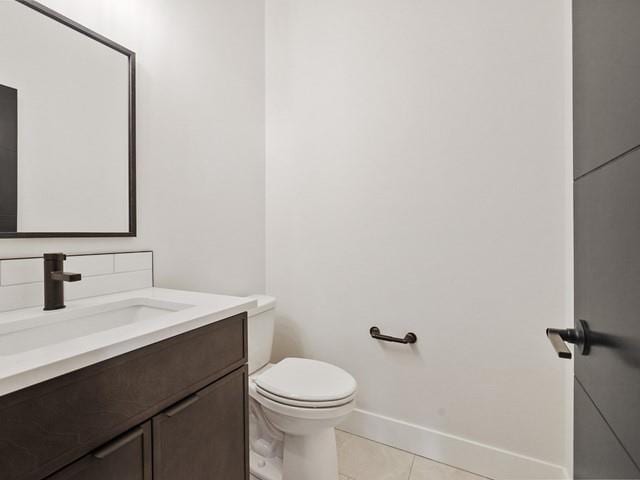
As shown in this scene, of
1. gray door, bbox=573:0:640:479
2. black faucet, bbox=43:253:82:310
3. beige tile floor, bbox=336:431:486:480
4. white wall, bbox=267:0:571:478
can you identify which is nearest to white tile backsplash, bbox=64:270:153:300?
black faucet, bbox=43:253:82:310

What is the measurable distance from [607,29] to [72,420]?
109 cm

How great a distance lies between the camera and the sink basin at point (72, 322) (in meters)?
0.77

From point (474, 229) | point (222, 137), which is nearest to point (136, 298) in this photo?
point (222, 137)

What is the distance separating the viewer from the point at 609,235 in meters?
0.48

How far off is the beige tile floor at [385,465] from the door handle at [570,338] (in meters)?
1.15

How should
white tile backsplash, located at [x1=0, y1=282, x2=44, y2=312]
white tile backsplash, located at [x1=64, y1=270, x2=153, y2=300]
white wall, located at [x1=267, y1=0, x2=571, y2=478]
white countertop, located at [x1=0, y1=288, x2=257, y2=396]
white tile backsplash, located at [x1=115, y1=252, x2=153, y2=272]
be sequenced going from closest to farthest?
white countertop, located at [x1=0, y1=288, x2=257, y2=396] → white tile backsplash, located at [x1=0, y1=282, x2=44, y2=312] → white tile backsplash, located at [x1=64, y1=270, x2=153, y2=300] → white tile backsplash, located at [x1=115, y1=252, x2=153, y2=272] → white wall, located at [x1=267, y1=0, x2=571, y2=478]

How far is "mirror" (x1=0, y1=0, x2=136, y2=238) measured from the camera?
2.96 feet

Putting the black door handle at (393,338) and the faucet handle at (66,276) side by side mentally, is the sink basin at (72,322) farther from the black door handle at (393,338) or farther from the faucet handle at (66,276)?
the black door handle at (393,338)

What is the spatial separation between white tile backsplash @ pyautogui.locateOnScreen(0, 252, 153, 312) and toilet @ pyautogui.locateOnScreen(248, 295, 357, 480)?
0.51m

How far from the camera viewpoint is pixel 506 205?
1366mm

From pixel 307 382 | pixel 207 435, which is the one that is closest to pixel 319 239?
pixel 307 382

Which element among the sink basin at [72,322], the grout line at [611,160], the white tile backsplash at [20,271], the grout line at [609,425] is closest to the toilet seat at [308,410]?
the sink basin at [72,322]

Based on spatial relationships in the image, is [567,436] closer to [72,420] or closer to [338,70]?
[72,420]

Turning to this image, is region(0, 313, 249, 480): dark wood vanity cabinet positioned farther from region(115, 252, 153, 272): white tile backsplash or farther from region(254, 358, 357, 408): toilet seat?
region(115, 252, 153, 272): white tile backsplash
